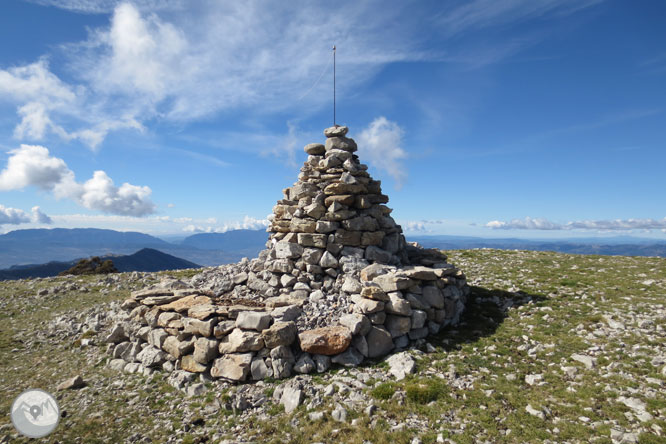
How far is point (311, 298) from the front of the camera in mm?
17453

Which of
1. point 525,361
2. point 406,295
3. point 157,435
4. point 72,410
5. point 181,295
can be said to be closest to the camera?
point 157,435

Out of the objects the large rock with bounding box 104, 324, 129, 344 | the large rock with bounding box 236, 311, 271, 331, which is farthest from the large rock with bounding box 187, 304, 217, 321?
the large rock with bounding box 104, 324, 129, 344

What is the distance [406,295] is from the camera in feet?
53.5

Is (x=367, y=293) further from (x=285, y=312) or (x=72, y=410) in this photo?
(x=72, y=410)

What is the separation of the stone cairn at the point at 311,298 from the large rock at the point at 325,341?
4 cm

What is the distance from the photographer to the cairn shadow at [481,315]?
15.7 m

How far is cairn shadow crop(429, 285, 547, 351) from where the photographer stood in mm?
15742

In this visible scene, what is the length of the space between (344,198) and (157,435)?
1445 cm

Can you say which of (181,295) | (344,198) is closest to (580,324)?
(344,198)

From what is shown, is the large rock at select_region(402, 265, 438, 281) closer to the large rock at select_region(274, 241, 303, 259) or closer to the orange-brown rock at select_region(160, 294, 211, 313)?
the large rock at select_region(274, 241, 303, 259)

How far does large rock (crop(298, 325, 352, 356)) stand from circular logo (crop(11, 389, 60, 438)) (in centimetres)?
920

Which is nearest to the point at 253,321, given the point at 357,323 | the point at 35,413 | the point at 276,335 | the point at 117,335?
the point at 276,335

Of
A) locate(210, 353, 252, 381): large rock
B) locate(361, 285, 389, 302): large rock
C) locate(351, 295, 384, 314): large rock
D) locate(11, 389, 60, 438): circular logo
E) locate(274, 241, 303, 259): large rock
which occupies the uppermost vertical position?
locate(274, 241, 303, 259): large rock

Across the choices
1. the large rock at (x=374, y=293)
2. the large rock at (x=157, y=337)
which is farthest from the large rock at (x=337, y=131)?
the large rock at (x=157, y=337)
